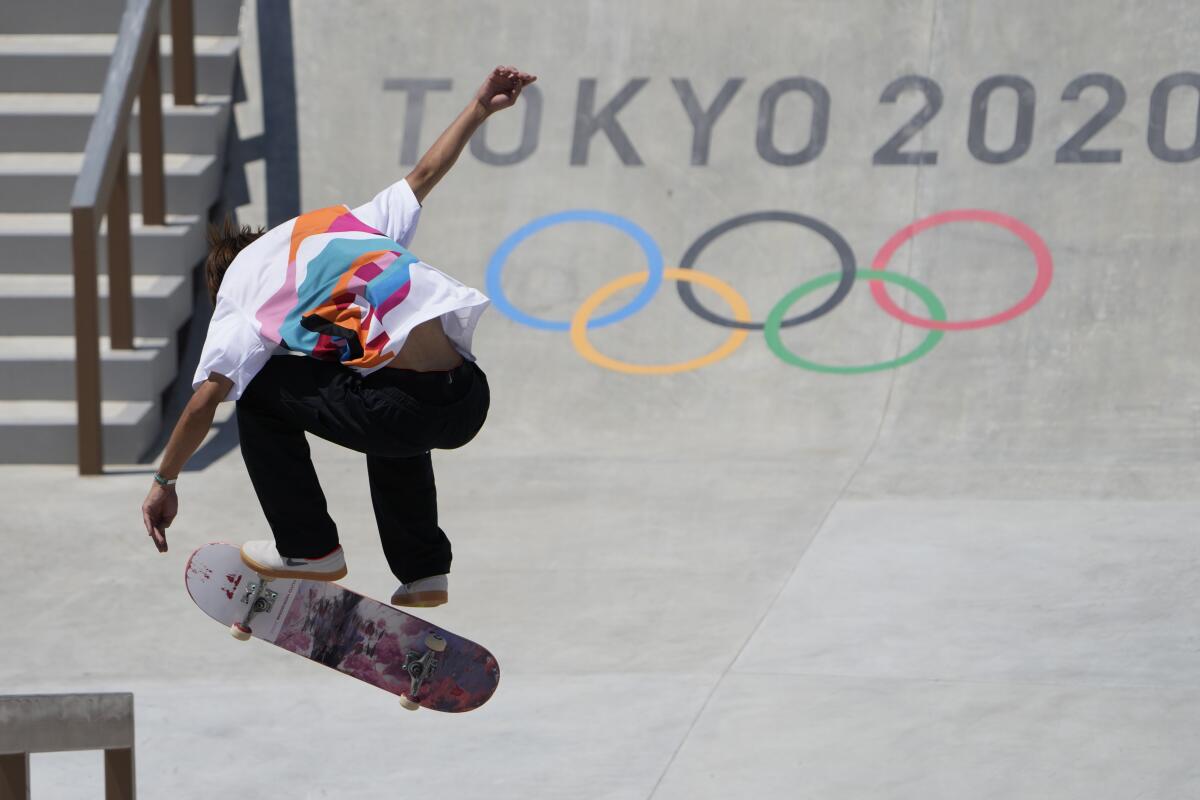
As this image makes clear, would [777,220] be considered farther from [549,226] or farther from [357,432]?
[357,432]

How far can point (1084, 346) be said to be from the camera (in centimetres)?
930

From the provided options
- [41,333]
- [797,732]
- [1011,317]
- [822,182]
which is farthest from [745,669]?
[41,333]

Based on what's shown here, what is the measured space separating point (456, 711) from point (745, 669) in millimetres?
1325

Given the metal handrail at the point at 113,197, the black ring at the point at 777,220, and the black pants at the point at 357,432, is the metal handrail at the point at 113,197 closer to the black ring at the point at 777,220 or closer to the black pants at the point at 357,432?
the black ring at the point at 777,220

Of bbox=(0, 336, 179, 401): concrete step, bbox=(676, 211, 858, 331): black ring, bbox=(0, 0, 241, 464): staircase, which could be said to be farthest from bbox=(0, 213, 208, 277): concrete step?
bbox=(676, 211, 858, 331): black ring

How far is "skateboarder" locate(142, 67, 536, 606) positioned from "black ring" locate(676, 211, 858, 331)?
5.30 metres

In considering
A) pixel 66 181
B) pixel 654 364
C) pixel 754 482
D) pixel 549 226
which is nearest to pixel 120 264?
pixel 66 181

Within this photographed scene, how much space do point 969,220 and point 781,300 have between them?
51.9 inches

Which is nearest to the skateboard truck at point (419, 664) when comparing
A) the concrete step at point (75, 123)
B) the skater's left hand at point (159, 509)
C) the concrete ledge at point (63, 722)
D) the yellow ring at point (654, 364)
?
the skater's left hand at point (159, 509)

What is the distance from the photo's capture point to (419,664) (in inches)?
199

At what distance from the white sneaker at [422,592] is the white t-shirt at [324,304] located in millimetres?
864

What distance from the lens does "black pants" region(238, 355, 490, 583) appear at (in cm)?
420

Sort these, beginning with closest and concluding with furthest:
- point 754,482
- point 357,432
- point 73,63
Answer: point 357,432, point 754,482, point 73,63

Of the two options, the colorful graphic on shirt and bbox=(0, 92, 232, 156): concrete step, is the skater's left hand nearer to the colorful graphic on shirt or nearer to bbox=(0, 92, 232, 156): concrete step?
the colorful graphic on shirt
